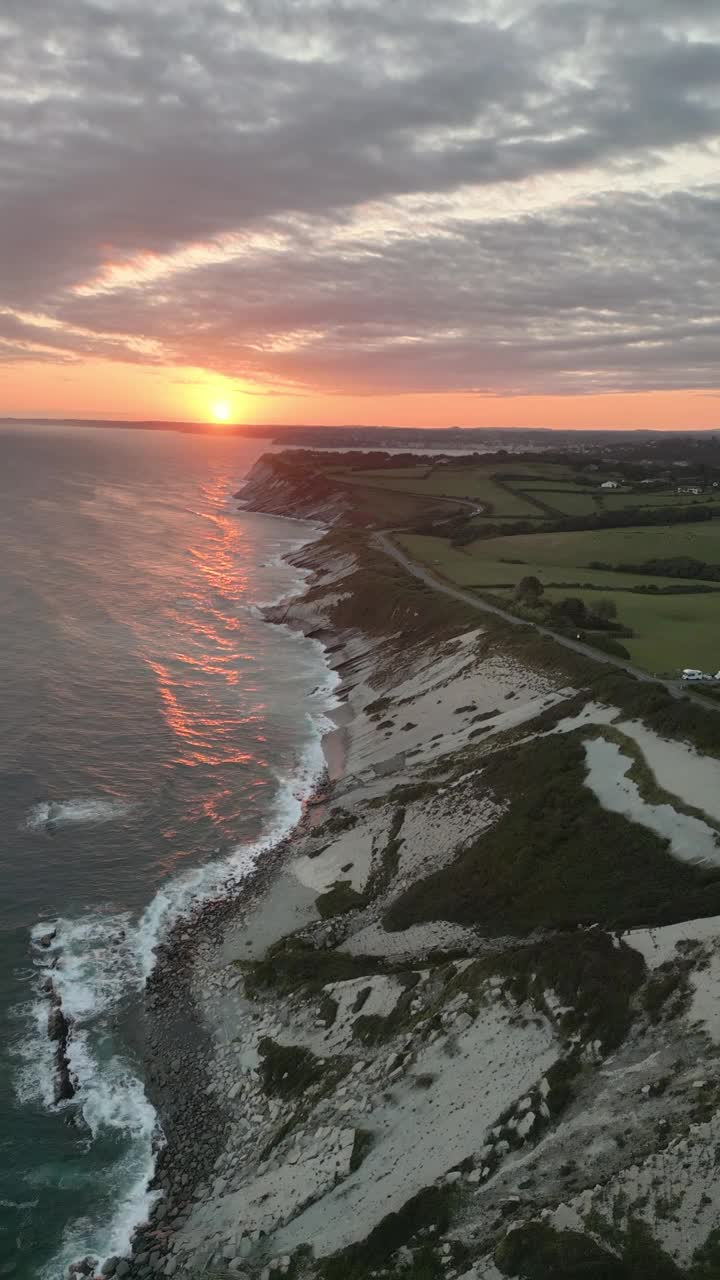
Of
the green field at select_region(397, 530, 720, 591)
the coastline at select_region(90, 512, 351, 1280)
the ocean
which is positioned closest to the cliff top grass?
the coastline at select_region(90, 512, 351, 1280)

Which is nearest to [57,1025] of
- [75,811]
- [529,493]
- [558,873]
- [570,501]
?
[75,811]

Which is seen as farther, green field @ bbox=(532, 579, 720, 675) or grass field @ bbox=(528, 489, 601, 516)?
grass field @ bbox=(528, 489, 601, 516)

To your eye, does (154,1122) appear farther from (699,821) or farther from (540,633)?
(540,633)

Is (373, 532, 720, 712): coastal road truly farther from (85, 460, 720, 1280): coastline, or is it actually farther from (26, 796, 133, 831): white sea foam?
(26, 796, 133, 831): white sea foam

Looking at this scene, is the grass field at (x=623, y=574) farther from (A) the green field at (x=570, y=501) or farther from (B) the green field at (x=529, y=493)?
(B) the green field at (x=529, y=493)

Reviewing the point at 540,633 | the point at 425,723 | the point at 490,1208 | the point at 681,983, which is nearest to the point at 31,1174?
the point at 490,1208
